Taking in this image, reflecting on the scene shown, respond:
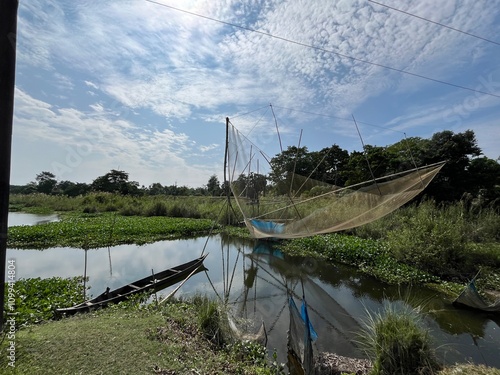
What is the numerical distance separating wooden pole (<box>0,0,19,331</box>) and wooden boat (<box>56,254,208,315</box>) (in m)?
3.53

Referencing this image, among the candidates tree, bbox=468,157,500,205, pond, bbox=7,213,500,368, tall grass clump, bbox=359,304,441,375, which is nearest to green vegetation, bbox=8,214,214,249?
pond, bbox=7,213,500,368

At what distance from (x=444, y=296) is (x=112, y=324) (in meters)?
6.32

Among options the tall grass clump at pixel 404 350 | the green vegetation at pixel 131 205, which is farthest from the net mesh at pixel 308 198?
the green vegetation at pixel 131 205


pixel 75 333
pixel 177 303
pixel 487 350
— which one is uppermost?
pixel 75 333

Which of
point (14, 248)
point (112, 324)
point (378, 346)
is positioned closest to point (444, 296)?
point (378, 346)

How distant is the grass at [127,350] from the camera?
2.35 metres

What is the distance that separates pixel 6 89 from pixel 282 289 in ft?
20.1

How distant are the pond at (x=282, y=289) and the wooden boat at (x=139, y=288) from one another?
34 centimetres

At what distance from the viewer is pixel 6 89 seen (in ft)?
4.90

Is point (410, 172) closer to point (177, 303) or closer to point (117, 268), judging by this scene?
point (177, 303)

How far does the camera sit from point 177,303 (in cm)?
483

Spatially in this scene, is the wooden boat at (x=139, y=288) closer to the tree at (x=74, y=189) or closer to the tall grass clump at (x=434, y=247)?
the tall grass clump at (x=434, y=247)

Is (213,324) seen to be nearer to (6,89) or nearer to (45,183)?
(6,89)

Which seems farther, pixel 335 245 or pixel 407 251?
pixel 335 245
